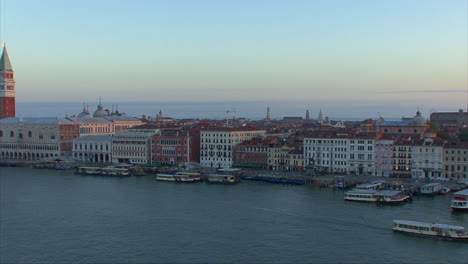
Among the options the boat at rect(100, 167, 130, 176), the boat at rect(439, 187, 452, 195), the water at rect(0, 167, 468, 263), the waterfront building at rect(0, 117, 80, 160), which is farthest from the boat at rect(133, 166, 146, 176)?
the boat at rect(439, 187, 452, 195)

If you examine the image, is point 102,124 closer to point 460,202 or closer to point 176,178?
point 176,178

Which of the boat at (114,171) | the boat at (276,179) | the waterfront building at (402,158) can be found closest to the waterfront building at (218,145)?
the boat at (276,179)

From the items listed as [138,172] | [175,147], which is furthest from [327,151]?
[138,172]

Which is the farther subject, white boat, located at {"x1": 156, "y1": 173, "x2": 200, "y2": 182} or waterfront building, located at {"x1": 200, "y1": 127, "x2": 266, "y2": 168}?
waterfront building, located at {"x1": 200, "y1": 127, "x2": 266, "y2": 168}

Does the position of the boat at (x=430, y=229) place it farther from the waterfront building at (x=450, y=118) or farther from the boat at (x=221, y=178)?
the waterfront building at (x=450, y=118)

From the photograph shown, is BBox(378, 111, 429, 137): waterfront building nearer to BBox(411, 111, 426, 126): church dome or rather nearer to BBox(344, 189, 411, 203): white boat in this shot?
BBox(411, 111, 426, 126): church dome

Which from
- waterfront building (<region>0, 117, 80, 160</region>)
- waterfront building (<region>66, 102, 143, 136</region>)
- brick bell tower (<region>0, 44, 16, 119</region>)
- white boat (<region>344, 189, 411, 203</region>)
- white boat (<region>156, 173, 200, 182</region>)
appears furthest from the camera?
brick bell tower (<region>0, 44, 16, 119</region>)

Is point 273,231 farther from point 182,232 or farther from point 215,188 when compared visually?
point 215,188

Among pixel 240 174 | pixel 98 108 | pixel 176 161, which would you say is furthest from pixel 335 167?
pixel 98 108

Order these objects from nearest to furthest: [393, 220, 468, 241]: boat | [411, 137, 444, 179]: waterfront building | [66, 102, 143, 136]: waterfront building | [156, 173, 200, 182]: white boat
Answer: [393, 220, 468, 241]: boat
[411, 137, 444, 179]: waterfront building
[156, 173, 200, 182]: white boat
[66, 102, 143, 136]: waterfront building
